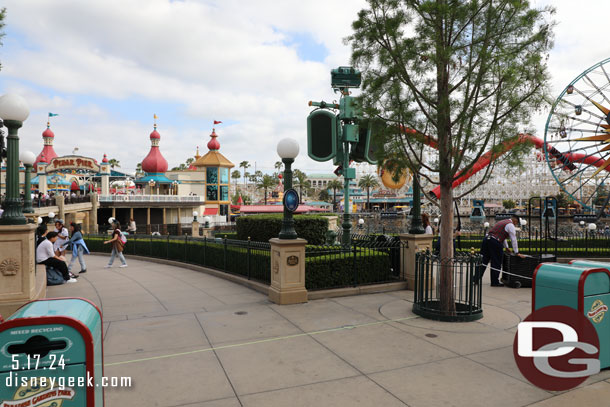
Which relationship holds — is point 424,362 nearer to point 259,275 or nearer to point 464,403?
point 464,403

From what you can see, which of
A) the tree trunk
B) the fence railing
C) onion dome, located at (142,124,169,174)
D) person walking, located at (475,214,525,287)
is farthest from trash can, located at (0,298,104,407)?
onion dome, located at (142,124,169,174)

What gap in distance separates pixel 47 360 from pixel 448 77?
7294 mm

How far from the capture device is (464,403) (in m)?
4.01

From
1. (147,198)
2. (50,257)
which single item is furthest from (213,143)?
(50,257)

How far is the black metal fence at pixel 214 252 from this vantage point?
9953 millimetres

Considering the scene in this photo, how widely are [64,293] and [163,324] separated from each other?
4.59 meters

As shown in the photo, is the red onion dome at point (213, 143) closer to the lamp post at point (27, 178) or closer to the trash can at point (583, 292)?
the lamp post at point (27, 178)

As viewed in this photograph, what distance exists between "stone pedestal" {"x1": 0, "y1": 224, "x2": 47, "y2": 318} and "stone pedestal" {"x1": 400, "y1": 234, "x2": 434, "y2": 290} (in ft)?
26.4

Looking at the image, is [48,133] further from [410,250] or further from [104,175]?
[410,250]

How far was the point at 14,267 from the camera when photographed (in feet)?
22.1

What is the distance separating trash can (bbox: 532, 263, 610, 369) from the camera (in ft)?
14.6

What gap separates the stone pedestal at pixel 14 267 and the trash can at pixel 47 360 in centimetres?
485

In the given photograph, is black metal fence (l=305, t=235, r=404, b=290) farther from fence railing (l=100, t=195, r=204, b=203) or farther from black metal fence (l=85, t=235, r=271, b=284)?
fence railing (l=100, t=195, r=204, b=203)

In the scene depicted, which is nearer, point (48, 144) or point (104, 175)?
point (104, 175)
